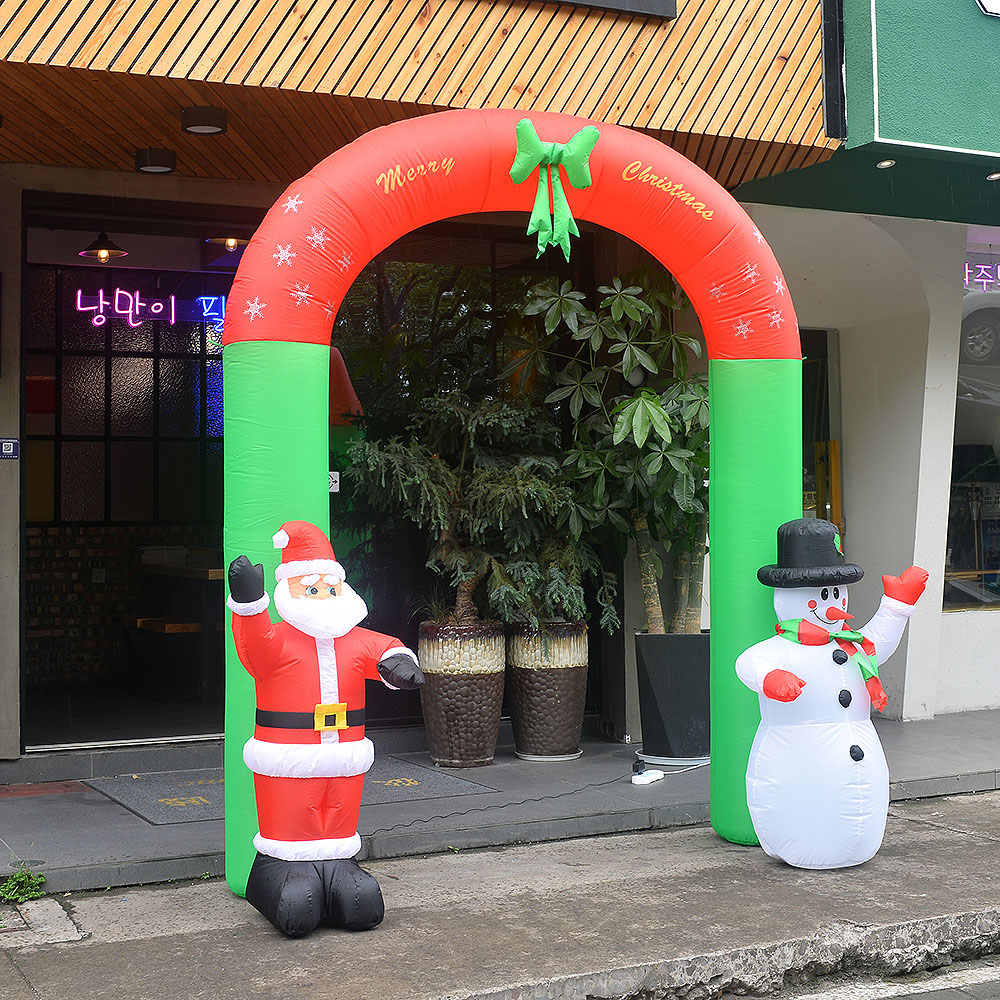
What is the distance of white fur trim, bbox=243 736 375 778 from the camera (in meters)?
4.57

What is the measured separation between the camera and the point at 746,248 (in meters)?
5.77

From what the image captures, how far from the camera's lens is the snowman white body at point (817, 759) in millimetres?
5215

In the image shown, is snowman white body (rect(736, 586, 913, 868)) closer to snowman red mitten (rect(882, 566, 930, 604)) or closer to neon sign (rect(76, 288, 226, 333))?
snowman red mitten (rect(882, 566, 930, 604))

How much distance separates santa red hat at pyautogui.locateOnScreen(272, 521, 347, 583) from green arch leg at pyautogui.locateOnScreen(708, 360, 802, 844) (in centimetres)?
199

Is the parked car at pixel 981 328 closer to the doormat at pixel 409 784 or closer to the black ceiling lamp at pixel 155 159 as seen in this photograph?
the doormat at pixel 409 784

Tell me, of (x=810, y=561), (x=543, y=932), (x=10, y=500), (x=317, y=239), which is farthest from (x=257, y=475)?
(x=10, y=500)

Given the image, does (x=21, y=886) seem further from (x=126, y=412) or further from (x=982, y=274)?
(x=982, y=274)

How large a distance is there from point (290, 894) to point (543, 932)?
3.19ft

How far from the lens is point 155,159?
23.1 feet

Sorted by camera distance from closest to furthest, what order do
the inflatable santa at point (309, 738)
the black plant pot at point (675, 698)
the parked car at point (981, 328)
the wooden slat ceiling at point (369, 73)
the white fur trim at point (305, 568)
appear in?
the inflatable santa at point (309, 738) < the white fur trim at point (305, 568) < the wooden slat ceiling at point (369, 73) < the black plant pot at point (675, 698) < the parked car at point (981, 328)

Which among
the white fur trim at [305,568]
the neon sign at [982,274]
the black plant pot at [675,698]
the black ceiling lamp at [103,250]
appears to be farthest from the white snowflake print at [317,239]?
the neon sign at [982,274]

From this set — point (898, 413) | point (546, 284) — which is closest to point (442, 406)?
point (546, 284)

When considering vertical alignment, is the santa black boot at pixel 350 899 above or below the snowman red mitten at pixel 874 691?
below

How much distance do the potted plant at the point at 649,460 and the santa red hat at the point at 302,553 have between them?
104 inches
